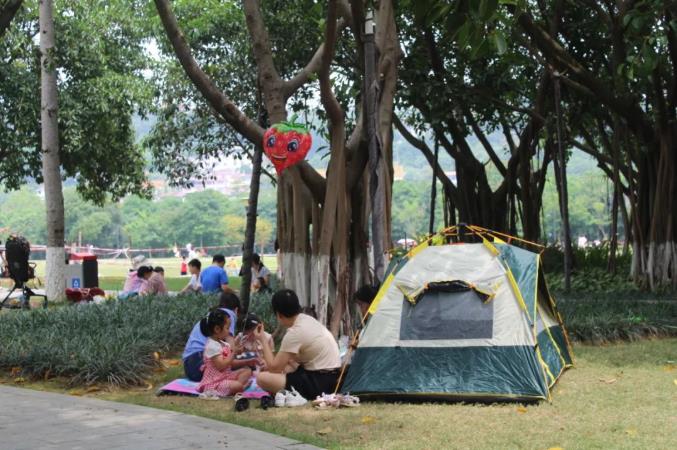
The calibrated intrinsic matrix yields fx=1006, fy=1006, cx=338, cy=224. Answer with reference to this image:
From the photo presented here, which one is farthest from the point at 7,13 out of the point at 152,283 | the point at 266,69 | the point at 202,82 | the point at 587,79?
the point at 587,79

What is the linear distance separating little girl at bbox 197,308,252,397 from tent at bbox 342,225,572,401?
939 mm

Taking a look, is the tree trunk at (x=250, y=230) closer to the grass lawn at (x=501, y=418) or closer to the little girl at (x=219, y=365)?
the grass lawn at (x=501, y=418)

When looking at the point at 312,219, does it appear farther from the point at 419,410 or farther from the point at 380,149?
the point at 419,410

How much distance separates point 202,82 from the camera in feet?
35.2

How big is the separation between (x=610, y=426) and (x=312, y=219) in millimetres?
5245

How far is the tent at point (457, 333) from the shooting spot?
8.21 m

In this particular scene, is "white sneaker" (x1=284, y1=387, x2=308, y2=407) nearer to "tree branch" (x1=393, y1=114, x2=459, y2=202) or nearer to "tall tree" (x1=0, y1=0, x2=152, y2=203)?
"tree branch" (x1=393, y1=114, x2=459, y2=202)

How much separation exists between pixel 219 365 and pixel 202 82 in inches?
136

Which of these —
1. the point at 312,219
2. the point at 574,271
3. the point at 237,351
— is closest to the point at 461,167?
the point at 574,271

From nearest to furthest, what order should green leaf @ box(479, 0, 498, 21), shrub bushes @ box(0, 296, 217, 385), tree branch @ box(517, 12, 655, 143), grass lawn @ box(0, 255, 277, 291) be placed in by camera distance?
green leaf @ box(479, 0, 498, 21)
shrub bushes @ box(0, 296, 217, 385)
tree branch @ box(517, 12, 655, 143)
grass lawn @ box(0, 255, 277, 291)

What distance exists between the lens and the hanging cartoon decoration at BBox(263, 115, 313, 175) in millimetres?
10516

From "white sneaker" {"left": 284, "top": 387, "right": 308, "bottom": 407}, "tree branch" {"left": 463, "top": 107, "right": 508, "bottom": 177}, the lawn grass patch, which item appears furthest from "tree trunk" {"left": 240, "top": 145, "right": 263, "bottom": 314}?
the lawn grass patch

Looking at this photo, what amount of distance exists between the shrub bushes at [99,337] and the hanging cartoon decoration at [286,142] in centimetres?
240

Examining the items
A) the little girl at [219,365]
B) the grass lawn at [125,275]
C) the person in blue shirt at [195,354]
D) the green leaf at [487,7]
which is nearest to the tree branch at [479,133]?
the grass lawn at [125,275]
